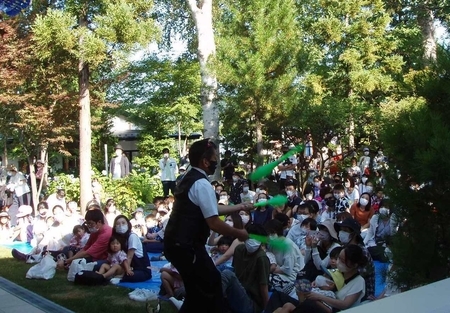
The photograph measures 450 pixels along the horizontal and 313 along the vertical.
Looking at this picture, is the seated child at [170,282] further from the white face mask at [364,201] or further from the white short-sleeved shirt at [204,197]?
the white face mask at [364,201]

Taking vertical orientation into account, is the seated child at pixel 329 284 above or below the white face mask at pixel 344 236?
below

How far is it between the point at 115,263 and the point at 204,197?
497 centimetres

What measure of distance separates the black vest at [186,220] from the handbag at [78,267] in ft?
15.4

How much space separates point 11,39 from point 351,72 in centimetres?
1185

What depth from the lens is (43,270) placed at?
30.7 ft

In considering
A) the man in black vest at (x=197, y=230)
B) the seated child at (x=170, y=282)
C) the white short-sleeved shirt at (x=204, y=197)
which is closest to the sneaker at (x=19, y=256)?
the seated child at (x=170, y=282)

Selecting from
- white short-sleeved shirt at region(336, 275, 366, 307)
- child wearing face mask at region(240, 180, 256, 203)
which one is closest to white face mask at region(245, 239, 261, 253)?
white short-sleeved shirt at region(336, 275, 366, 307)

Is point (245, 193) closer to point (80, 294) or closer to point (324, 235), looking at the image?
point (80, 294)

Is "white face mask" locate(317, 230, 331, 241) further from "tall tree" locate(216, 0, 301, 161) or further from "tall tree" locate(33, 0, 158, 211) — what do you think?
"tall tree" locate(33, 0, 158, 211)

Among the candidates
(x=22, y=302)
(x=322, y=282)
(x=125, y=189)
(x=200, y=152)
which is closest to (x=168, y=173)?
(x=125, y=189)

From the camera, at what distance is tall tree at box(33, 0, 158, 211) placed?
15062 mm

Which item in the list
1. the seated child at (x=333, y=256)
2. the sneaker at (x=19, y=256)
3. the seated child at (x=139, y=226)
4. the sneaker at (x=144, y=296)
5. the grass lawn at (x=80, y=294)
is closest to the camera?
the seated child at (x=333, y=256)

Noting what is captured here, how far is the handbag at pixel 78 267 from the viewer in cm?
895

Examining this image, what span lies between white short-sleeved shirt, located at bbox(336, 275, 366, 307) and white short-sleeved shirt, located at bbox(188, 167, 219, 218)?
1.79 metres
